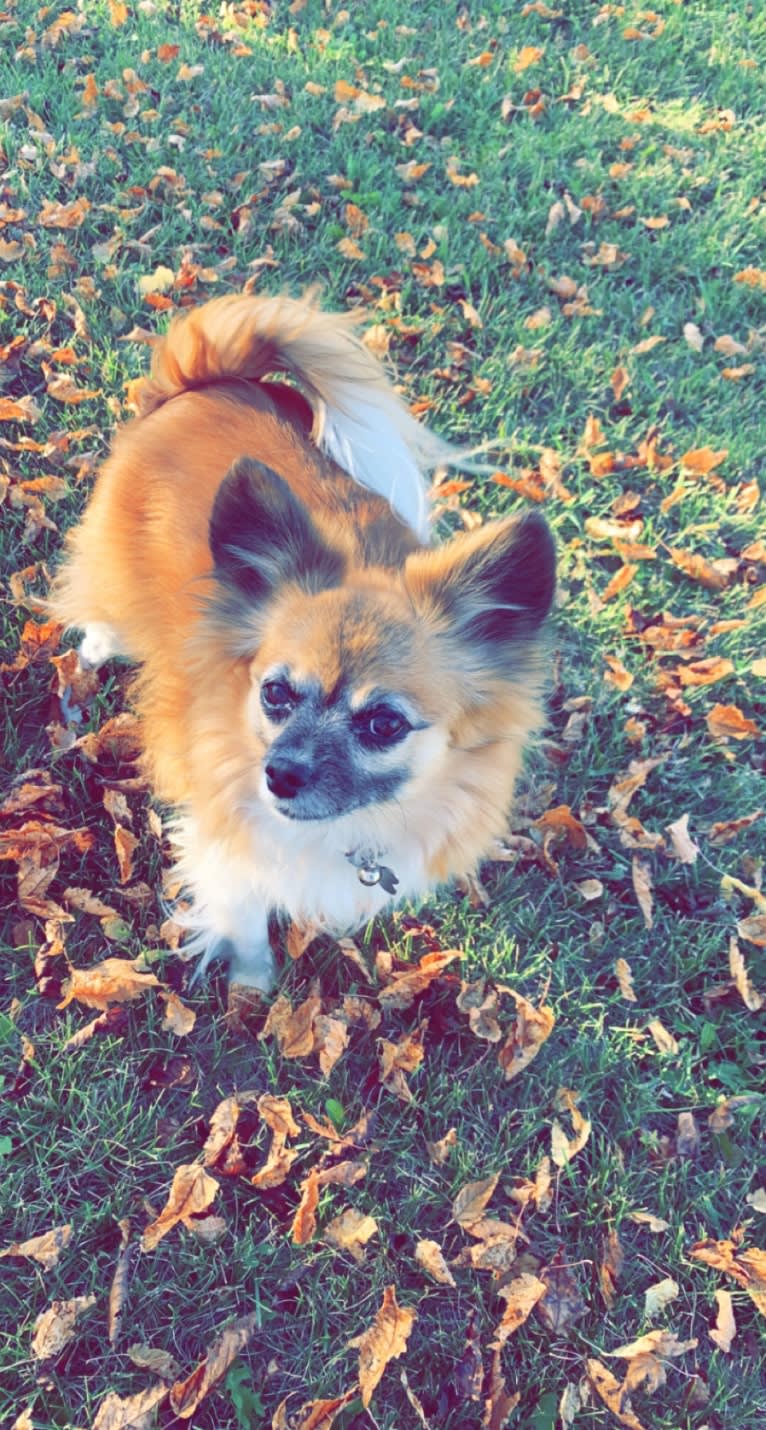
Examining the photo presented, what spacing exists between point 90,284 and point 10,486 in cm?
129

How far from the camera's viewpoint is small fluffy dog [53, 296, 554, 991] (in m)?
2.15

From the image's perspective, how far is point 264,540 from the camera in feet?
7.47

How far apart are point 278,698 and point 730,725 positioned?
205 cm

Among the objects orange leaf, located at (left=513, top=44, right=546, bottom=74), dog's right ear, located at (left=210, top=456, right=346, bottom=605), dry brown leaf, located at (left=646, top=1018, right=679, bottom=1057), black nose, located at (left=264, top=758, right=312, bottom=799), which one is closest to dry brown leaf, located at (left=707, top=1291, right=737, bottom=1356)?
dry brown leaf, located at (left=646, top=1018, right=679, bottom=1057)

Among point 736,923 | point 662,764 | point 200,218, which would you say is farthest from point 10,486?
point 736,923

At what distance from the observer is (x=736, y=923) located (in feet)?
10.1

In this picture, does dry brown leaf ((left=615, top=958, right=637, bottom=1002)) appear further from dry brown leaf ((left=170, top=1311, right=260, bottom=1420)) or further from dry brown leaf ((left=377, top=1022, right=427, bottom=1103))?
dry brown leaf ((left=170, top=1311, right=260, bottom=1420))

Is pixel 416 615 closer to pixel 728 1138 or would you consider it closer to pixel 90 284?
pixel 728 1138

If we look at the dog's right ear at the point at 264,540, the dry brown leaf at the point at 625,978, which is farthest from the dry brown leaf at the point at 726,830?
the dog's right ear at the point at 264,540

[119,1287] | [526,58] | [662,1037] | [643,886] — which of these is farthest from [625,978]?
[526,58]

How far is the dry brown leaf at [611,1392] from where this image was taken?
2227mm

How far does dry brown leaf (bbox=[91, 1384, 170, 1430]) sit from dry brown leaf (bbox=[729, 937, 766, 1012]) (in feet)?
6.49

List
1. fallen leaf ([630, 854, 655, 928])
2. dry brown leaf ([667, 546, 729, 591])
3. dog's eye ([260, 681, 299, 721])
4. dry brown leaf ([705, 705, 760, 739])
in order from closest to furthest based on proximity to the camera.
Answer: dog's eye ([260, 681, 299, 721])
fallen leaf ([630, 854, 655, 928])
dry brown leaf ([705, 705, 760, 739])
dry brown leaf ([667, 546, 729, 591])

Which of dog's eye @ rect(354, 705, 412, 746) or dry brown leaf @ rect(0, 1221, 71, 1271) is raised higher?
dog's eye @ rect(354, 705, 412, 746)
